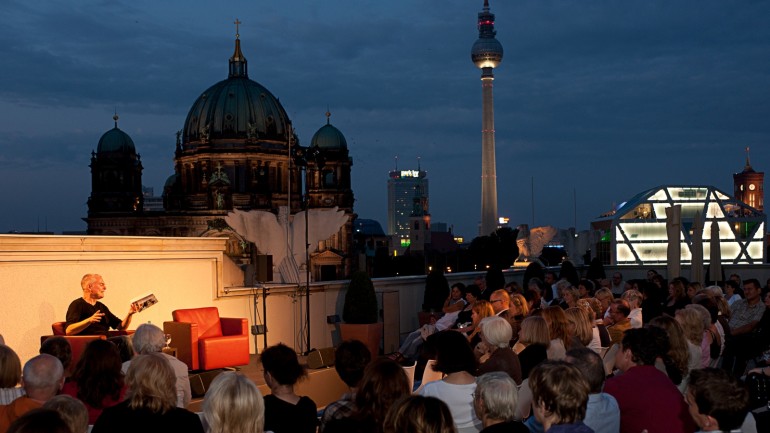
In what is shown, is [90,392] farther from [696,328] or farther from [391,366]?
[696,328]

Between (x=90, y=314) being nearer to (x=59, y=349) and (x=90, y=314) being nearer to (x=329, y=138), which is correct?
(x=59, y=349)

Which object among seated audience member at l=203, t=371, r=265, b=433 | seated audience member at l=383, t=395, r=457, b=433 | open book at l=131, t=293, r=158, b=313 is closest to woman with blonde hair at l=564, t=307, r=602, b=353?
seated audience member at l=383, t=395, r=457, b=433

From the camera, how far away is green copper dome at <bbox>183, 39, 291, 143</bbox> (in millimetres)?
90688

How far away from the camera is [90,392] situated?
521 centimetres

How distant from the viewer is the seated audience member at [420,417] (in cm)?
378

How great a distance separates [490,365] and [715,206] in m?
38.6

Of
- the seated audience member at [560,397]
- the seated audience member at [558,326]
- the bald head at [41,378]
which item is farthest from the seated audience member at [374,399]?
the seated audience member at [558,326]

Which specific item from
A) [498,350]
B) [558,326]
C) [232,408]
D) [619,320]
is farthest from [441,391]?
[619,320]

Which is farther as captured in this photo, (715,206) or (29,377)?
(715,206)

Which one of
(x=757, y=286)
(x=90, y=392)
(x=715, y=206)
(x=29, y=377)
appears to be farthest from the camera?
(x=715, y=206)

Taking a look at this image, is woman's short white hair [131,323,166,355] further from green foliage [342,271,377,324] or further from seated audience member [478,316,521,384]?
green foliage [342,271,377,324]

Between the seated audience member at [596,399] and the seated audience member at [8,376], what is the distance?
9.65 feet

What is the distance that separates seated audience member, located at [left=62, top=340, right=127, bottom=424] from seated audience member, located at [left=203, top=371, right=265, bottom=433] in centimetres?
143

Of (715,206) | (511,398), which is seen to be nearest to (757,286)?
(511,398)
